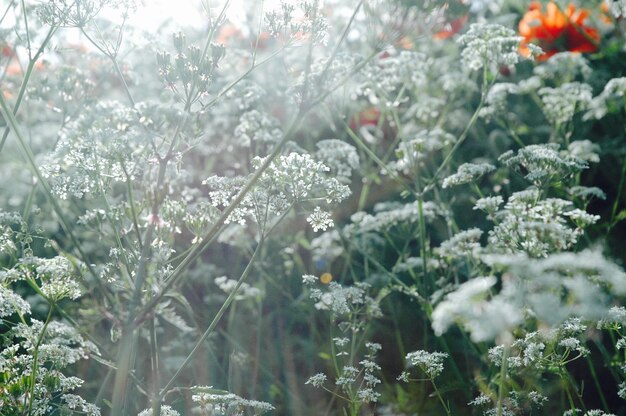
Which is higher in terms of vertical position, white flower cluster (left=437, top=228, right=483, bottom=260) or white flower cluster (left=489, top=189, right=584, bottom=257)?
white flower cluster (left=437, top=228, right=483, bottom=260)

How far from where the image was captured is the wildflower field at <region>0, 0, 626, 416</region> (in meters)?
2.54

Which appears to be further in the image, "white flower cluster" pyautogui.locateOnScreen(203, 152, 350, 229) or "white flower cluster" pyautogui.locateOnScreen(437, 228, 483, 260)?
"white flower cluster" pyautogui.locateOnScreen(437, 228, 483, 260)

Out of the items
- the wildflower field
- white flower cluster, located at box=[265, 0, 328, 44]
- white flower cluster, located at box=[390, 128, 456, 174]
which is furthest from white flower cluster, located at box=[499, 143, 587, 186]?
white flower cluster, located at box=[265, 0, 328, 44]

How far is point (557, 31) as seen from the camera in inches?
233

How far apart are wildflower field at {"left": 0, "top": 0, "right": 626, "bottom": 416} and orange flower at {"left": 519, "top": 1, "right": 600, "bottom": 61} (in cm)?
2

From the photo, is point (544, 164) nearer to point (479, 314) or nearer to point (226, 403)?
point (479, 314)

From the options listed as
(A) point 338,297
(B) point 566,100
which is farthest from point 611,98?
(A) point 338,297

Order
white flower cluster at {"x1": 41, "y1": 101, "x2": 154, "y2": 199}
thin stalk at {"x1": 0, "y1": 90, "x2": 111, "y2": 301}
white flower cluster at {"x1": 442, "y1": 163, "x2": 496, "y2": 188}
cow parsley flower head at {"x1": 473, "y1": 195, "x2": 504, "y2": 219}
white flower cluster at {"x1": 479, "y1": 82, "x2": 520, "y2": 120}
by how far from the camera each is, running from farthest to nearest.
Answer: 1. white flower cluster at {"x1": 479, "y1": 82, "x2": 520, "y2": 120}
2. white flower cluster at {"x1": 442, "y1": 163, "x2": 496, "y2": 188}
3. cow parsley flower head at {"x1": 473, "y1": 195, "x2": 504, "y2": 219}
4. white flower cluster at {"x1": 41, "y1": 101, "x2": 154, "y2": 199}
5. thin stalk at {"x1": 0, "y1": 90, "x2": 111, "y2": 301}

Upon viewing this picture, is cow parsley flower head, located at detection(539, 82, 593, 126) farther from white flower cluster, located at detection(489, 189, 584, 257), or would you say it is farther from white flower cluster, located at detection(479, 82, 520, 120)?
white flower cluster, located at detection(489, 189, 584, 257)

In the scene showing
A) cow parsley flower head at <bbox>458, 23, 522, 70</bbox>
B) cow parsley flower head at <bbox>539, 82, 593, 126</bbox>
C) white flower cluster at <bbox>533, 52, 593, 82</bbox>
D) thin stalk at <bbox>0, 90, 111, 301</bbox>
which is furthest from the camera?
white flower cluster at <bbox>533, 52, 593, 82</bbox>

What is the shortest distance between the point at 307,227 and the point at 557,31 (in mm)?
2713

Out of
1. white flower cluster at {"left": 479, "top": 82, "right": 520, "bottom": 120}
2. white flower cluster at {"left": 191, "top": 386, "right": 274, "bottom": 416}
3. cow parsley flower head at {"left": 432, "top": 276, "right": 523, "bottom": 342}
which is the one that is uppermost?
white flower cluster at {"left": 479, "top": 82, "right": 520, "bottom": 120}

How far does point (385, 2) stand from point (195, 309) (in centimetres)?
275

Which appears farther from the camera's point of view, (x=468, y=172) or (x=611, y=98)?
(x=611, y=98)
